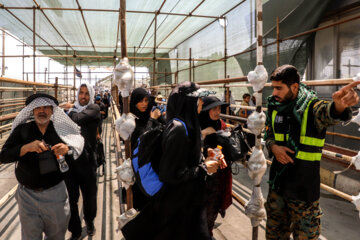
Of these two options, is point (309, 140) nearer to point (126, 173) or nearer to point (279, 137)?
point (279, 137)

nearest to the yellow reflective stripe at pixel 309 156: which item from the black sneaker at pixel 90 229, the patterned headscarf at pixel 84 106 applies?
the patterned headscarf at pixel 84 106

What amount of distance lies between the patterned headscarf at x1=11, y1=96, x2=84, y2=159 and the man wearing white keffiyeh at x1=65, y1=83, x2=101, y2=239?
0.52 m

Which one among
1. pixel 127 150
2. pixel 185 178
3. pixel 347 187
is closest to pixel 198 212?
pixel 185 178

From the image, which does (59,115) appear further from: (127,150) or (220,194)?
(220,194)

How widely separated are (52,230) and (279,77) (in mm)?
2328

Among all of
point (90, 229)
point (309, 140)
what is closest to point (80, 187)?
point (90, 229)

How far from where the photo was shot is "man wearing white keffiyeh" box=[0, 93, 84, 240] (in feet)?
6.86

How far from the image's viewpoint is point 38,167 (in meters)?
2.11

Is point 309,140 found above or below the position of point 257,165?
above

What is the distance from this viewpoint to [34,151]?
208 centimetres

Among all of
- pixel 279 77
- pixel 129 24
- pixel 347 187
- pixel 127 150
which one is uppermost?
pixel 129 24

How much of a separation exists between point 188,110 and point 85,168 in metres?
1.92

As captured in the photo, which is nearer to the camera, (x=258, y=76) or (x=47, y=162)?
(x=258, y=76)

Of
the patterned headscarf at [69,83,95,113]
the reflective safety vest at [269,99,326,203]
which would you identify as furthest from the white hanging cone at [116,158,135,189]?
the patterned headscarf at [69,83,95,113]
